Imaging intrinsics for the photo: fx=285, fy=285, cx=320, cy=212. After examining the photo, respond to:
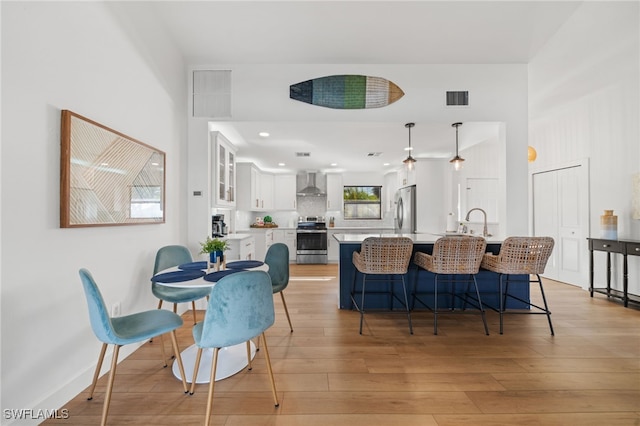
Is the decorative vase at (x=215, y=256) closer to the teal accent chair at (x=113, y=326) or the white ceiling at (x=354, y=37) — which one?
the teal accent chair at (x=113, y=326)

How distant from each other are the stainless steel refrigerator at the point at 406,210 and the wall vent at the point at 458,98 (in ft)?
7.10

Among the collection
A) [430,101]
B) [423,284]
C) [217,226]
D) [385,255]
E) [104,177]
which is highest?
[430,101]

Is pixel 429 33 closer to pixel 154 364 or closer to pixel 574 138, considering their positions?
pixel 574 138

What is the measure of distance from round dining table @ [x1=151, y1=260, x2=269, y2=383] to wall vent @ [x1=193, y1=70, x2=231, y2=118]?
1.97 meters

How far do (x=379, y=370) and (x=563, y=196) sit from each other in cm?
457

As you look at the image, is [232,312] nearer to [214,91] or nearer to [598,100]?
[214,91]

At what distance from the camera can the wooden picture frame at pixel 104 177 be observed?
1711 mm

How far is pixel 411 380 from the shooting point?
1937mm

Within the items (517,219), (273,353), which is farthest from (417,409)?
(517,219)

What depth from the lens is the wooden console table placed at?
3.36 metres

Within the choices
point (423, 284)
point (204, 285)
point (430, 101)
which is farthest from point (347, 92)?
point (204, 285)

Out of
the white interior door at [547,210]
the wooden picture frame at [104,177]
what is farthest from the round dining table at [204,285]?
the white interior door at [547,210]

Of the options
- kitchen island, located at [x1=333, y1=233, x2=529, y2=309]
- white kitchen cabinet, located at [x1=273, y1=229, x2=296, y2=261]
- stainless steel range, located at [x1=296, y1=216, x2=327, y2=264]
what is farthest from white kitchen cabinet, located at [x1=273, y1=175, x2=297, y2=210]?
kitchen island, located at [x1=333, y1=233, x2=529, y2=309]

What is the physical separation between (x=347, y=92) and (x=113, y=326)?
10.5 feet
